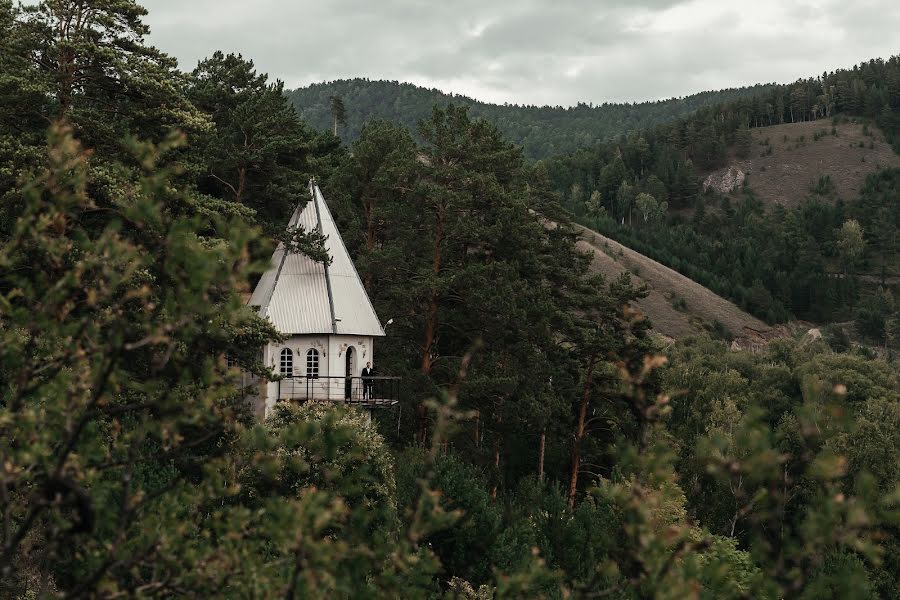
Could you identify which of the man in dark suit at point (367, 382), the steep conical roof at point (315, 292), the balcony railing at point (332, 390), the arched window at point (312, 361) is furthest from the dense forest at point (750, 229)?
the arched window at point (312, 361)

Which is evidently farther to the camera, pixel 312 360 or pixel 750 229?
pixel 750 229

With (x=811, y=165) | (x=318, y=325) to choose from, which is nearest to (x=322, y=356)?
(x=318, y=325)

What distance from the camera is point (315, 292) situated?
→ 127 ft

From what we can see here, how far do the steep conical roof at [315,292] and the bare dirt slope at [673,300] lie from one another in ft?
255

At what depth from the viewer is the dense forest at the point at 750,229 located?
471ft

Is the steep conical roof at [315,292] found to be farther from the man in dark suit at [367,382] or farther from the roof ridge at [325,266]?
the man in dark suit at [367,382]

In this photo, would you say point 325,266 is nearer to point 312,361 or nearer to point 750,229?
point 312,361

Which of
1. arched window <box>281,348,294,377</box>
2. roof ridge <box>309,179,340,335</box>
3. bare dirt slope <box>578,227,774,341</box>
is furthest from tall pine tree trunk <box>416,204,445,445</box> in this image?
bare dirt slope <box>578,227,774,341</box>

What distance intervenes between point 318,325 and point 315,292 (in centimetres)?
157

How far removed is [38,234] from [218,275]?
4.81ft

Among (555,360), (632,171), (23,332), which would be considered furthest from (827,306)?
(23,332)

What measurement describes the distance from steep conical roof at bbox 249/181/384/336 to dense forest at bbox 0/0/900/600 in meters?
1.37

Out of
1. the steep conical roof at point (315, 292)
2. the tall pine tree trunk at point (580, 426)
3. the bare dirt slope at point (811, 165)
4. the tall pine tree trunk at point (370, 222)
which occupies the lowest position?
the tall pine tree trunk at point (580, 426)

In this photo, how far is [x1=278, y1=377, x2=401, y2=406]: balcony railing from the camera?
3722 centimetres
